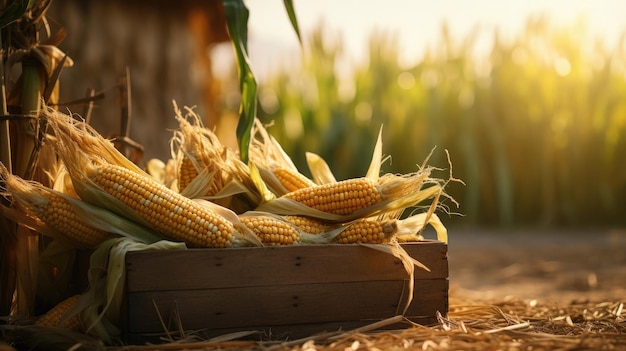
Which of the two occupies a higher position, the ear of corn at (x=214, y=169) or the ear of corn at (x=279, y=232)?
the ear of corn at (x=214, y=169)

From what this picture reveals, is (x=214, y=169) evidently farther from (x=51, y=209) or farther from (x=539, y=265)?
(x=539, y=265)

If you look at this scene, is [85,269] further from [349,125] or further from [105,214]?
[349,125]

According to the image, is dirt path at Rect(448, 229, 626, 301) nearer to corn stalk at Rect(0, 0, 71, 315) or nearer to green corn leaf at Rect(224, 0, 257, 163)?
green corn leaf at Rect(224, 0, 257, 163)

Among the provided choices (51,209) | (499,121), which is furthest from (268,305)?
(499,121)

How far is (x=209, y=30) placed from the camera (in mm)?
6113

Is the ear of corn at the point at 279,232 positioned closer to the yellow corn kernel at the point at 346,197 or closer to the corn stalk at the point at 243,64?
the yellow corn kernel at the point at 346,197

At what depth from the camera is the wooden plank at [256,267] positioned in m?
1.47

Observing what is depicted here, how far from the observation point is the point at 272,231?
5.26 ft

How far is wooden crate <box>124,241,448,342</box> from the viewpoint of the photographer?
148 cm

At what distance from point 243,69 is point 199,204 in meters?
0.42

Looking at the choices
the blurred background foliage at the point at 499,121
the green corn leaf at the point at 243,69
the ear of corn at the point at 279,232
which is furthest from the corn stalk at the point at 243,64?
the blurred background foliage at the point at 499,121

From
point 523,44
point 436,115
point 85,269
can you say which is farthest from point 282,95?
point 85,269

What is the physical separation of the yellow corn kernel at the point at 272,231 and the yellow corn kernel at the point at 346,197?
107 millimetres

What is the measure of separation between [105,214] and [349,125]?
473cm
